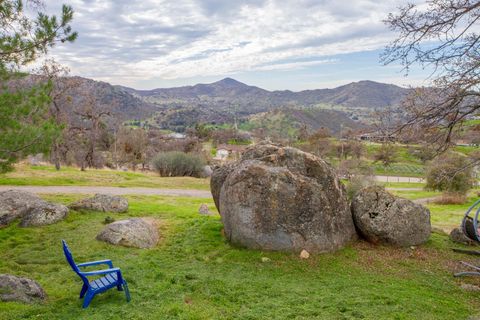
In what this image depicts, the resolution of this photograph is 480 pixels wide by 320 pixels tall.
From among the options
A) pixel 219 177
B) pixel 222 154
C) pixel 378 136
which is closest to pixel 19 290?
pixel 219 177

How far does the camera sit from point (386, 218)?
12.6 meters

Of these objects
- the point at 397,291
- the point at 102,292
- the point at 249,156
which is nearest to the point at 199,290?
the point at 102,292

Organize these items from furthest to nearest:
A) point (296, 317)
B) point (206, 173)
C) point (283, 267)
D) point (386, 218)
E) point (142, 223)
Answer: point (206, 173)
point (142, 223)
point (386, 218)
point (283, 267)
point (296, 317)

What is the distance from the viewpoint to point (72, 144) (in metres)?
40.8

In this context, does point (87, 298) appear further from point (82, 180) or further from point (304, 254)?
point (82, 180)

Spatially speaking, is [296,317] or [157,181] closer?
[296,317]

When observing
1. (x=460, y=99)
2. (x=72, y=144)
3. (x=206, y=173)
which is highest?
(x=460, y=99)

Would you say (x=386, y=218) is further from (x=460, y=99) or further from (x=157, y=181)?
(x=157, y=181)

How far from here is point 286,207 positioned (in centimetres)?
1169

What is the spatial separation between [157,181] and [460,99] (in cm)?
2788

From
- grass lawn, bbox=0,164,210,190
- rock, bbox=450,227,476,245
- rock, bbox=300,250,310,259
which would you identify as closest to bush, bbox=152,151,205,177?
grass lawn, bbox=0,164,210,190

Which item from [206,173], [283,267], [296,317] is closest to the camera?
[296,317]

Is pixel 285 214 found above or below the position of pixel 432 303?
above

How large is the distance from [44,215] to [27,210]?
871 millimetres
